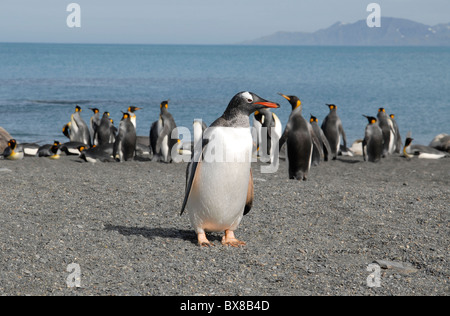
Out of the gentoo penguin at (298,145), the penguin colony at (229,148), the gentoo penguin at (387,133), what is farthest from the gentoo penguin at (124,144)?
the gentoo penguin at (387,133)

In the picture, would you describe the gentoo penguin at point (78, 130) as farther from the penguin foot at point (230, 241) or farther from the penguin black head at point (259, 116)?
the penguin foot at point (230, 241)

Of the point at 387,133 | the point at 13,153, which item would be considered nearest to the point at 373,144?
the point at 387,133

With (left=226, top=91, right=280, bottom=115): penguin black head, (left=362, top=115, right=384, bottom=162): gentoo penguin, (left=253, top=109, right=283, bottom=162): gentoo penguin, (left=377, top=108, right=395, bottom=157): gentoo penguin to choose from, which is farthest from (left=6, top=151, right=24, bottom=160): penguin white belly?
(left=226, top=91, right=280, bottom=115): penguin black head

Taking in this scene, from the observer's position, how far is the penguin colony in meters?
4.71

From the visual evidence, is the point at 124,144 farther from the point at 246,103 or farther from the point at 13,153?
the point at 246,103

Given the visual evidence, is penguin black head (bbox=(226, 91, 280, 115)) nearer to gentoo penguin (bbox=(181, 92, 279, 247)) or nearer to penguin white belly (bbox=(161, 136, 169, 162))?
gentoo penguin (bbox=(181, 92, 279, 247))

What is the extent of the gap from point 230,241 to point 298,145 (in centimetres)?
517

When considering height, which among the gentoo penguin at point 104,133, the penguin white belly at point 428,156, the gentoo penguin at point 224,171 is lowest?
the penguin white belly at point 428,156

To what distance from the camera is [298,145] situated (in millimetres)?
9977

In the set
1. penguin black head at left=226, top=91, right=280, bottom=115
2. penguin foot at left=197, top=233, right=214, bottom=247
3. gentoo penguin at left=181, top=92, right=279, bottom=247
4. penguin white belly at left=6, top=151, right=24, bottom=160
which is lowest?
penguin white belly at left=6, top=151, right=24, bottom=160

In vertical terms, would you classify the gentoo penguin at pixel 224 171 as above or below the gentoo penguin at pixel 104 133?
above

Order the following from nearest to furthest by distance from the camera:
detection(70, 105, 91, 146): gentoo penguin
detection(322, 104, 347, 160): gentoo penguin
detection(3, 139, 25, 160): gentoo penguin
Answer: detection(3, 139, 25, 160): gentoo penguin, detection(322, 104, 347, 160): gentoo penguin, detection(70, 105, 91, 146): gentoo penguin

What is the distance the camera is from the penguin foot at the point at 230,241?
5.03 m

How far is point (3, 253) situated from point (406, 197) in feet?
16.8
